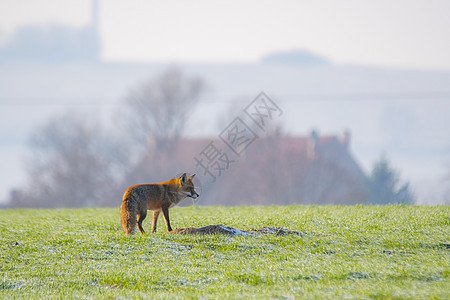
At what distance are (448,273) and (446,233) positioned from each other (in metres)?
3.19

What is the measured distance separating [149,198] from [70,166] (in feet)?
200

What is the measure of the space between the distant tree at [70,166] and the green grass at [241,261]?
173ft

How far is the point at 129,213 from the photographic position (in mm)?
13156

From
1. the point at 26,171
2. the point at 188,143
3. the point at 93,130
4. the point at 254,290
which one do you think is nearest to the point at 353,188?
Answer: the point at 188,143

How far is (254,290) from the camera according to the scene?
32.6 ft

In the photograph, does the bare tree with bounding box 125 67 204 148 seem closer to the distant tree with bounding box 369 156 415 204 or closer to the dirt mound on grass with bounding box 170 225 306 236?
the distant tree with bounding box 369 156 415 204

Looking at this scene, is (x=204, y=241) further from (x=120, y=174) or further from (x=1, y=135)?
(x=1, y=135)

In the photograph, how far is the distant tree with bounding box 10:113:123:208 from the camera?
225 ft

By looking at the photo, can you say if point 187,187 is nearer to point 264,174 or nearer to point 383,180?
point 264,174

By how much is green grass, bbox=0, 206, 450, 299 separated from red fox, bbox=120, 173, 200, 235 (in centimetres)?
46

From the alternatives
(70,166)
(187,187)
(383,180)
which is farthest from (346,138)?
(187,187)

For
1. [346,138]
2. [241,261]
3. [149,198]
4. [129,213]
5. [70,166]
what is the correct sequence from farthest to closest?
[346,138]
[70,166]
[149,198]
[129,213]
[241,261]

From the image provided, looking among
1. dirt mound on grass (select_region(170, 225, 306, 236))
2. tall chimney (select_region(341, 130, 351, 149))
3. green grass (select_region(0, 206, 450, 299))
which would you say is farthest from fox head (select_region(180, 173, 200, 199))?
tall chimney (select_region(341, 130, 351, 149))

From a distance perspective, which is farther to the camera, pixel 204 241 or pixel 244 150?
pixel 244 150
